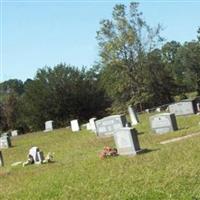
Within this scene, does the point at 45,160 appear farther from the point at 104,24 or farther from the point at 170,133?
the point at 104,24

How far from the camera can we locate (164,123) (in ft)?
76.9

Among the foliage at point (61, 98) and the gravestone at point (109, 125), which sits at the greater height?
the foliage at point (61, 98)

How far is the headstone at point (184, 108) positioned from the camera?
31.2 meters

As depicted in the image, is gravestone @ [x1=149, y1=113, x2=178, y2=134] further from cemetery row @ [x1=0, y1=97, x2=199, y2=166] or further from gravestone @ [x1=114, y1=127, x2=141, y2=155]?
gravestone @ [x1=114, y1=127, x2=141, y2=155]

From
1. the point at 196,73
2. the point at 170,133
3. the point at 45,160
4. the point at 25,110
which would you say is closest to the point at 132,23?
the point at 25,110

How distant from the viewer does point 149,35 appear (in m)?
54.8

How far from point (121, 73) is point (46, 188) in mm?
41429

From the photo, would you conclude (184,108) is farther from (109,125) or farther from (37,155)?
(37,155)

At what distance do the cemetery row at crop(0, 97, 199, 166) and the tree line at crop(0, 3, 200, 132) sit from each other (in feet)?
58.3

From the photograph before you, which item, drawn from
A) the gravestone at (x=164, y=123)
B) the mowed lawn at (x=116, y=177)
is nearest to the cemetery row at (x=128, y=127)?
the gravestone at (x=164, y=123)

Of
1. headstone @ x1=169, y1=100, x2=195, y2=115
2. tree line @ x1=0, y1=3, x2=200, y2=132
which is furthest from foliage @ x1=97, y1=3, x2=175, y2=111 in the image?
headstone @ x1=169, y1=100, x2=195, y2=115

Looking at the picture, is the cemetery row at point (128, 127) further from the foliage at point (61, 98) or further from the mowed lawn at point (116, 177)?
the foliage at point (61, 98)

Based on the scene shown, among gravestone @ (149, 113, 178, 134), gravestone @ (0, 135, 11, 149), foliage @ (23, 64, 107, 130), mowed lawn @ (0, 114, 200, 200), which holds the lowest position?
mowed lawn @ (0, 114, 200, 200)

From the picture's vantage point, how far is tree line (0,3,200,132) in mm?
53875
